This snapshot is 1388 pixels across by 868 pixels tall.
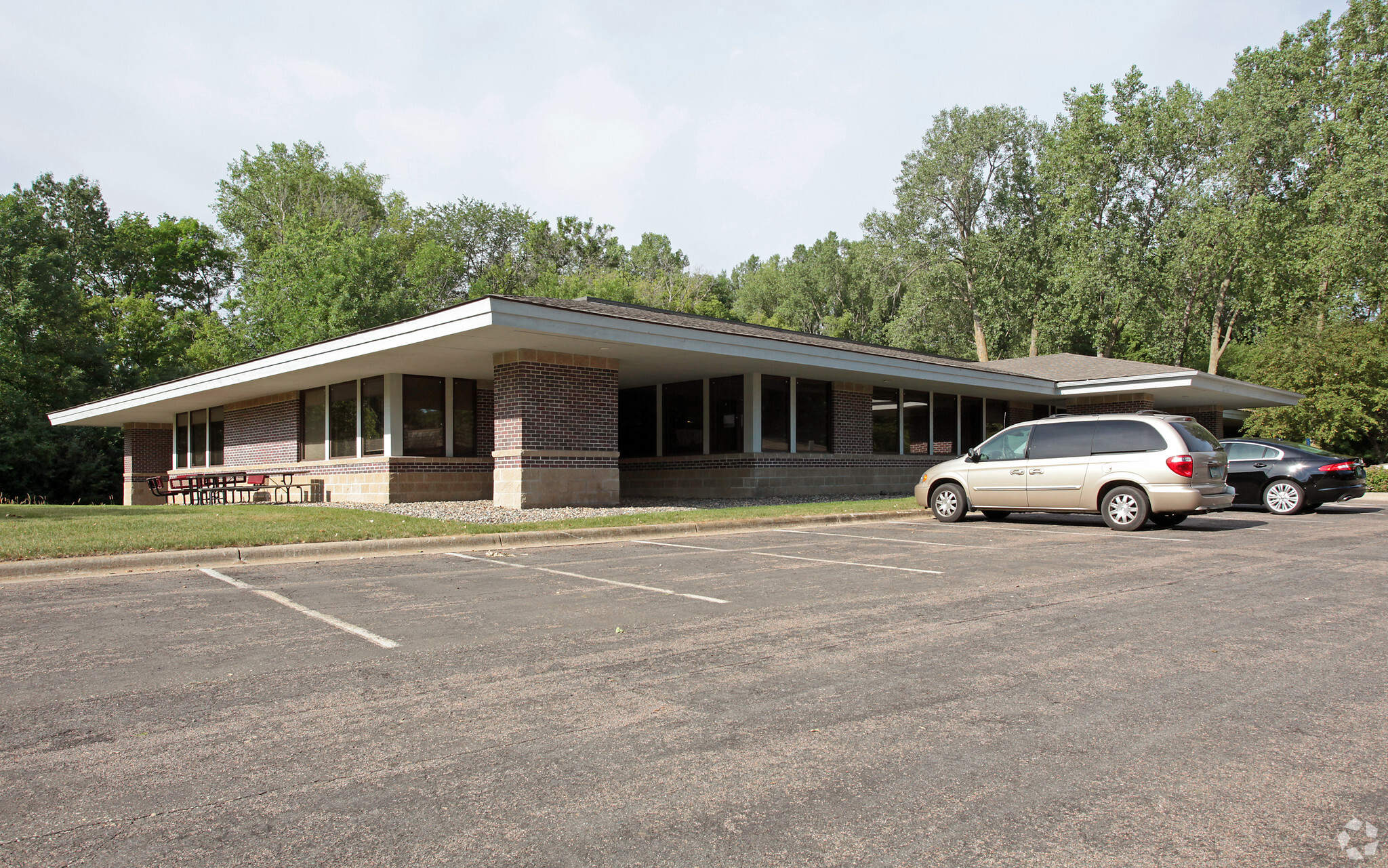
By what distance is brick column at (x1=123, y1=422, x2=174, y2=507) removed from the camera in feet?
109

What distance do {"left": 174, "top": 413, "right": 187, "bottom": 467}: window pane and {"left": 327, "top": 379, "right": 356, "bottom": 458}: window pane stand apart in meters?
12.9

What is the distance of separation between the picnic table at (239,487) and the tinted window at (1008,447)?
1724cm

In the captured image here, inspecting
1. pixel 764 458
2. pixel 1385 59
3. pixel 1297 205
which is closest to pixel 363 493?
pixel 764 458

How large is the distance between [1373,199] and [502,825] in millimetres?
44059

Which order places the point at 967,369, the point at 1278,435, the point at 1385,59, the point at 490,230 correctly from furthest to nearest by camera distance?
the point at 490,230 → the point at 1385,59 → the point at 1278,435 → the point at 967,369

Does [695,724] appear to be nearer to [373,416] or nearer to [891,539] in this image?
[891,539]

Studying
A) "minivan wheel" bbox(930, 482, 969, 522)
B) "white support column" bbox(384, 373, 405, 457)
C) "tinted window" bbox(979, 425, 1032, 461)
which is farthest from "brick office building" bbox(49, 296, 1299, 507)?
"tinted window" bbox(979, 425, 1032, 461)

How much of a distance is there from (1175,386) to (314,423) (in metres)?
24.2

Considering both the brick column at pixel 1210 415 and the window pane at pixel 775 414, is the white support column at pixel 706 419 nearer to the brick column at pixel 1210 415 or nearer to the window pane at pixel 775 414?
the window pane at pixel 775 414

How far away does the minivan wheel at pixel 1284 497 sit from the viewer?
53.2ft

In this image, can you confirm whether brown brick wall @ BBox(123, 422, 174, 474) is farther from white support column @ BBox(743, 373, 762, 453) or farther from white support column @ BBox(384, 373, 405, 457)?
white support column @ BBox(743, 373, 762, 453)

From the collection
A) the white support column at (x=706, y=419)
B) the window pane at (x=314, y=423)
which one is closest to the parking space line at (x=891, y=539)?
the white support column at (x=706, y=419)

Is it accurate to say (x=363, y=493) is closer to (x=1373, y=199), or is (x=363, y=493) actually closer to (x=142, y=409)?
(x=142, y=409)

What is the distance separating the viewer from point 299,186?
48.6m
